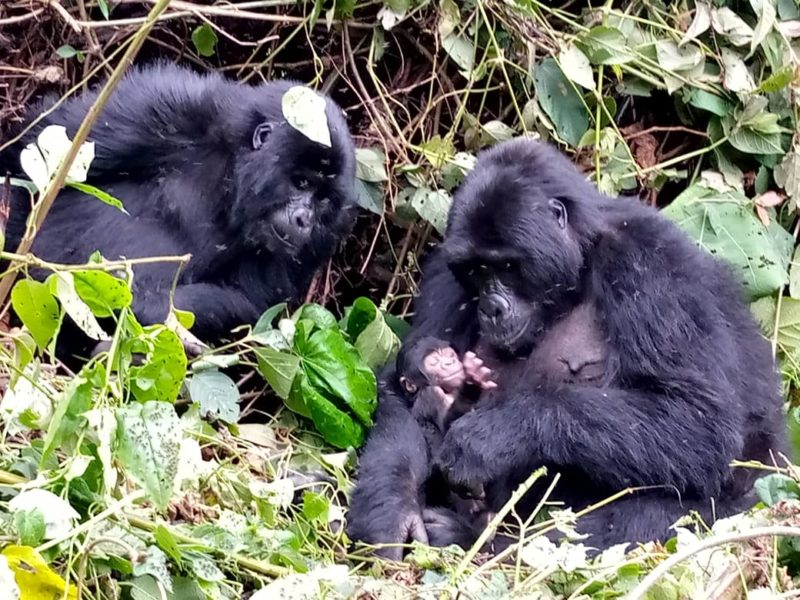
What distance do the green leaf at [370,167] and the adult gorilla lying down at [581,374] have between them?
0.67 metres

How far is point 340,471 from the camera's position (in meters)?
3.83

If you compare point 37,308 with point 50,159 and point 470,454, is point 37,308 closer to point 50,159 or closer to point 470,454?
point 50,159

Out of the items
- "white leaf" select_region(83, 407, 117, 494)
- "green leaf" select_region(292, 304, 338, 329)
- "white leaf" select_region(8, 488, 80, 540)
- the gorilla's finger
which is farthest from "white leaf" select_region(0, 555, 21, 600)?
"green leaf" select_region(292, 304, 338, 329)

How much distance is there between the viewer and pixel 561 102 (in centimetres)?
476

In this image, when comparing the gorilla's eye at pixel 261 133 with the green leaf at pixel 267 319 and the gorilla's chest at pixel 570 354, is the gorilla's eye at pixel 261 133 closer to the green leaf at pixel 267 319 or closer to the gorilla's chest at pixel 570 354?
the green leaf at pixel 267 319

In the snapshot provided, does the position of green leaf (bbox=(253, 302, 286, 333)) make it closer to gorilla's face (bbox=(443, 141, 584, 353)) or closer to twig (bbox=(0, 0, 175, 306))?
gorilla's face (bbox=(443, 141, 584, 353))

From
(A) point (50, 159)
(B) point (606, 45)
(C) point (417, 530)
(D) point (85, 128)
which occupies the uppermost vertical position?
(D) point (85, 128)

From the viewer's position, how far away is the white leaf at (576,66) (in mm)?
4656

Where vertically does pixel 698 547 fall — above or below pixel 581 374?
above

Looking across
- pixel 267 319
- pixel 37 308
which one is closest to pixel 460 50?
pixel 267 319

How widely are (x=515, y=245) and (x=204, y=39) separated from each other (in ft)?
5.68

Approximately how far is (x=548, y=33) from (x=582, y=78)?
0.76 feet

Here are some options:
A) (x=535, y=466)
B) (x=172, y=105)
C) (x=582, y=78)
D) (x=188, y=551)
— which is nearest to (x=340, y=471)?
(x=535, y=466)

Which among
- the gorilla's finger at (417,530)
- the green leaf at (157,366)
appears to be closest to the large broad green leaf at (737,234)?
the gorilla's finger at (417,530)
